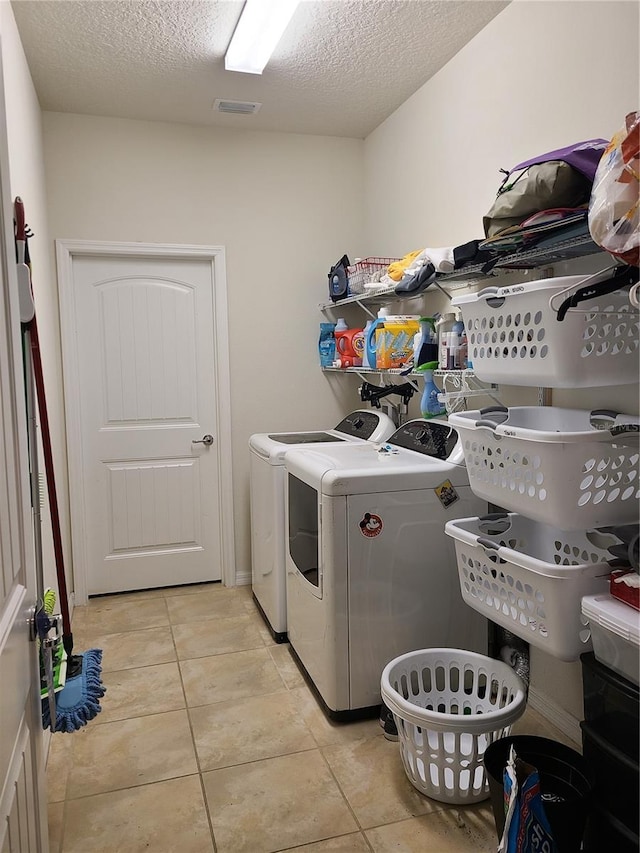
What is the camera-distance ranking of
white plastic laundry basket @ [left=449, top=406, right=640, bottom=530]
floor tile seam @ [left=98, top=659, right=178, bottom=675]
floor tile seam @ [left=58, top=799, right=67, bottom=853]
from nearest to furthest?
white plastic laundry basket @ [left=449, top=406, right=640, bottom=530] < floor tile seam @ [left=58, top=799, right=67, bottom=853] < floor tile seam @ [left=98, top=659, right=178, bottom=675]

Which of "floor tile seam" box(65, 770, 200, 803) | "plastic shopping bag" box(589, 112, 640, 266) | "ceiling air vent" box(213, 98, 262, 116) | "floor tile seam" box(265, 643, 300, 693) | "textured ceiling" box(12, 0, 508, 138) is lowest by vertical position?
"floor tile seam" box(65, 770, 200, 803)

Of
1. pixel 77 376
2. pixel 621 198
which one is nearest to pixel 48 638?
pixel 621 198

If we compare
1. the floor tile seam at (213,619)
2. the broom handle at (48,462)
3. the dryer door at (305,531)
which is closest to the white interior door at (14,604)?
the broom handle at (48,462)

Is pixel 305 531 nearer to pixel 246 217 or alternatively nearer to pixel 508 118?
pixel 508 118

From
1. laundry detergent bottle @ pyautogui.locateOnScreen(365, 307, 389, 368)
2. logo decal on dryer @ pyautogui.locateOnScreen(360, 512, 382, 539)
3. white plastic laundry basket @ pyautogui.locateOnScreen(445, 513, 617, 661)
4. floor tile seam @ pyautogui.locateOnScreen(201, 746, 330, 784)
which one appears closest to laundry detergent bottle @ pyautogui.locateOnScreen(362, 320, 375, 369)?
laundry detergent bottle @ pyautogui.locateOnScreen(365, 307, 389, 368)

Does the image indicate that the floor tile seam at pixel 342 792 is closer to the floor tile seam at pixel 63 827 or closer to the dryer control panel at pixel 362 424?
the floor tile seam at pixel 63 827

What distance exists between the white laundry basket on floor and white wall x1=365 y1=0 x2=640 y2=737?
34 centimetres

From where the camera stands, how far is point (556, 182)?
1746 mm

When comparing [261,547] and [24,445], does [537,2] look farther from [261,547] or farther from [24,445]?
[261,547]

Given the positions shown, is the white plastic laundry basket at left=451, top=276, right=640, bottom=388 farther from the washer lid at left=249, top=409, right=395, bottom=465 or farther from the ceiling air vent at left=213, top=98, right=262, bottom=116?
the ceiling air vent at left=213, top=98, right=262, bottom=116

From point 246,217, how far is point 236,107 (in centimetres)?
59

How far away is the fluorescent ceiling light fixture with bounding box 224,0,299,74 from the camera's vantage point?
91.2 inches

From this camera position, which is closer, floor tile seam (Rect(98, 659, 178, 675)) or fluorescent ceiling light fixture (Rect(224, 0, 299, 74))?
fluorescent ceiling light fixture (Rect(224, 0, 299, 74))

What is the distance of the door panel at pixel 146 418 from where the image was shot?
365 cm
